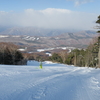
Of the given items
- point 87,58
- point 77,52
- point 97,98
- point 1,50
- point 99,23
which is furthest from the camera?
point 77,52

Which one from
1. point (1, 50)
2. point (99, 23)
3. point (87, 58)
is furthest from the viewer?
point (87, 58)

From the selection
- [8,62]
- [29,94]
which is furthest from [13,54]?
[29,94]

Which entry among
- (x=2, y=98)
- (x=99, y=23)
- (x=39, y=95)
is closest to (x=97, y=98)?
(x=39, y=95)

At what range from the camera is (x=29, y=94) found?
5.30m

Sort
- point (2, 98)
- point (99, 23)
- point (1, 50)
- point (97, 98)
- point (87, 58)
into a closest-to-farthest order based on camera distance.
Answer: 1. point (2, 98)
2. point (97, 98)
3. point (99, 23)
4. point (1, 50)
5. point (87, 58)

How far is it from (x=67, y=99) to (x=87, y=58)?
1512 inches

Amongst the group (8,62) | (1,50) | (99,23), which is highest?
(99,23)

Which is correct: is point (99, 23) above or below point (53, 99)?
above

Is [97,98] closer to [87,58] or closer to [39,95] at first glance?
[39,95]

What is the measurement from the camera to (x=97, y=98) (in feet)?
18.2

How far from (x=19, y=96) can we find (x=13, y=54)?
36.5 meters

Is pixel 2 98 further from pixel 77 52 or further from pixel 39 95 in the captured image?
pixel 77 52

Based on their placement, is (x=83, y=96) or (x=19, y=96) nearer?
(x=19, y=96)

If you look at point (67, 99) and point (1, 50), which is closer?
point (67, 99)
